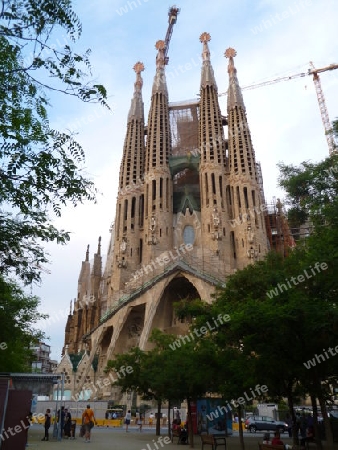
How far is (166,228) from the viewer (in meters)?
49.5

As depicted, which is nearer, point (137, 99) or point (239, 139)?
point (239, 139)

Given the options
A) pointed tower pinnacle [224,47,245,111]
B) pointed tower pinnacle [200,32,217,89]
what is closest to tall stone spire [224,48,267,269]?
pointed tower pinnacle [224,47,245,111]

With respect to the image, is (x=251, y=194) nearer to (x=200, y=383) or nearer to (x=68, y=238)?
(x=200, y=383)

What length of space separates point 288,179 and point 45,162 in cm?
1095

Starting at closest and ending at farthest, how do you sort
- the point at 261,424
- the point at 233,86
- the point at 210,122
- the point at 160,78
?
the point at 261,424 → the point at 210,122 → the point at 233,86 → the point at 160,78

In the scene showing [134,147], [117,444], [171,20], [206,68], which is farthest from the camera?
[171,20]

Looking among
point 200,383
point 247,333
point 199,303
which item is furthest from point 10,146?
point 200,383

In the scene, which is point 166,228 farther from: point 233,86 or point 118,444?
point 118,444

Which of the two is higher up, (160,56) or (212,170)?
(160,56)

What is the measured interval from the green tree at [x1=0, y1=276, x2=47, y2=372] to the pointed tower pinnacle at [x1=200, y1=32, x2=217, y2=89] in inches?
1757

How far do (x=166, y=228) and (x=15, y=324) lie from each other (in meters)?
31.0

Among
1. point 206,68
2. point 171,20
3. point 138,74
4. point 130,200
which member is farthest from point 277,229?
point 171,20

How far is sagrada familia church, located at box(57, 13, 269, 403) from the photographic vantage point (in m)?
41.7

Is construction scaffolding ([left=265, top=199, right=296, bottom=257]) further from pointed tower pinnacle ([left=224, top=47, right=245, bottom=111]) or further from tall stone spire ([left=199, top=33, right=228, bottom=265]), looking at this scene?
pointed tower pinnacle ([left=224, top=47, right=245, bottom=111])
